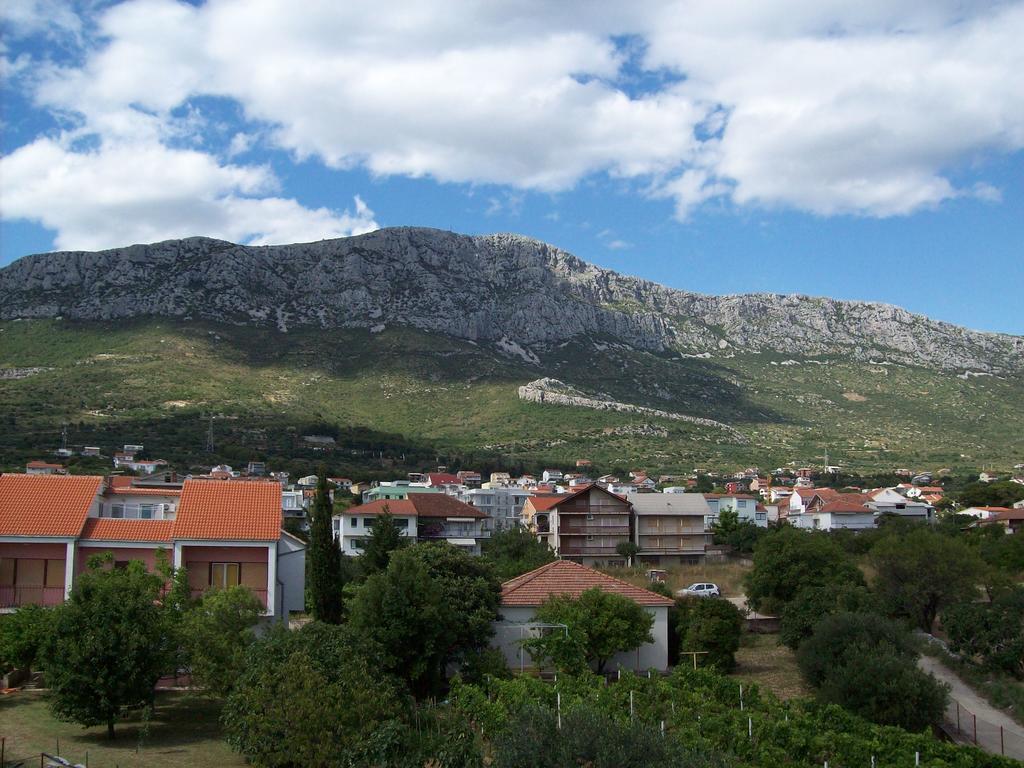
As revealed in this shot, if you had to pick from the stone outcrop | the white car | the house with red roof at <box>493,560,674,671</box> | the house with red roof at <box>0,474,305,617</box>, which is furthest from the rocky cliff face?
the house with red roof at <box>493,560,674,671</box>

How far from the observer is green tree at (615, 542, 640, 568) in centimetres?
6256

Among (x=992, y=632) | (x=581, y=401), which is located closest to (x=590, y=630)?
(x=992, y=632)

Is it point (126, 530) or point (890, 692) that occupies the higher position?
point (126, 530)

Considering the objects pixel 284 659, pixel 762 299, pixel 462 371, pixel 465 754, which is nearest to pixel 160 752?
pixel 284 659

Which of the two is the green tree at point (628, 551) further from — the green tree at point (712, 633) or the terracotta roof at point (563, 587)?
the green tree at point (712, 633)

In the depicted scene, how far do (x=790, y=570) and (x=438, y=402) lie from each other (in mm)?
85312

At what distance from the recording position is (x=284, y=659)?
837 inches

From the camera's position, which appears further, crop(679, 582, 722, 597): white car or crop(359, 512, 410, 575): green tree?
crop(679, 582, 722, 597): white car

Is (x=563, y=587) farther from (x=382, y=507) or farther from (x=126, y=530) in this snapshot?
(x=382, y=507)

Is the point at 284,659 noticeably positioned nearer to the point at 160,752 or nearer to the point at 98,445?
the point at 160,752

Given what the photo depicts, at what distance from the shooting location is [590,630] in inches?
1192

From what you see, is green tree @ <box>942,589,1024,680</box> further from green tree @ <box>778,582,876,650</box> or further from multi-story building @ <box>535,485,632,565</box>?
multi-story building @ <box>535,485,632,565</box>

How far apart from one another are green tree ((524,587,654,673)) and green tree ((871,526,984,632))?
11.8m

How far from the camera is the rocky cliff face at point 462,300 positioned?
140 meters
